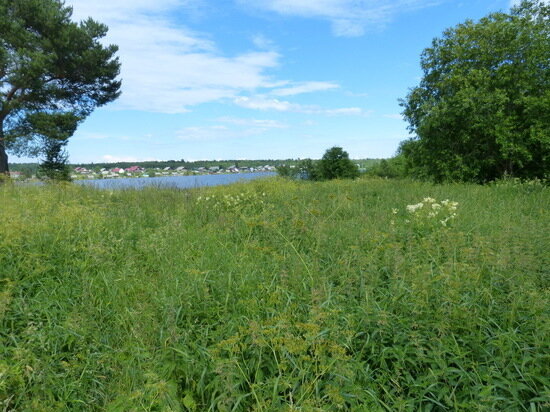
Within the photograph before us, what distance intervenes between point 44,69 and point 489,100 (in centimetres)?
1915

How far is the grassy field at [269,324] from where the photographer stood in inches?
71.3

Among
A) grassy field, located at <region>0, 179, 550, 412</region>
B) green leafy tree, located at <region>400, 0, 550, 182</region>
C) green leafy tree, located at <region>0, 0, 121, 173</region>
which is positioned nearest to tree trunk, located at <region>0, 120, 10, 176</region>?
green leafy tree, located at <region>0, 0, 121, 173</region>

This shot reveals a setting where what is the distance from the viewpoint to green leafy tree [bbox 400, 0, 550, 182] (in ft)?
42.4

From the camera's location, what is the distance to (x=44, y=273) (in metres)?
3.41

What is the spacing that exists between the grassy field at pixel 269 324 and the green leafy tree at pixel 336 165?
32.6m

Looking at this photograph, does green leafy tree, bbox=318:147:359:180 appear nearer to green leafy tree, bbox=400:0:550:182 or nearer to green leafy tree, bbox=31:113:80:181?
green leafy tree, bbox=400:0:550:182

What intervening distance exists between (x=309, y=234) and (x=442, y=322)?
2.22m

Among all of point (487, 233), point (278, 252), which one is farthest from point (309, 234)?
point (487, 233)

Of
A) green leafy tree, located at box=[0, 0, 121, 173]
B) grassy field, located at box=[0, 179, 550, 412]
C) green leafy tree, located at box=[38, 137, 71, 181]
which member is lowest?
grassy field, located at box=[0, 179, 550, 412]

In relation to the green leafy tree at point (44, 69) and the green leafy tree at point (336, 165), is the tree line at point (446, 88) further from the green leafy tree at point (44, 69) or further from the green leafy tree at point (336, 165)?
the green leafy tree at point (336, 165)

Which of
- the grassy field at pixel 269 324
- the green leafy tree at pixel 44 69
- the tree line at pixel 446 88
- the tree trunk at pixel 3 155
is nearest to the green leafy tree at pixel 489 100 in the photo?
the tree line at pixel 446 88

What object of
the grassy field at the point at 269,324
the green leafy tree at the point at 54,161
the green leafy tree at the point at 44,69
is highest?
the green leafy tree at the point at 44,69

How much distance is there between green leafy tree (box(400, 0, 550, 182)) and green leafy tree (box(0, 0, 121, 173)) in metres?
16.7

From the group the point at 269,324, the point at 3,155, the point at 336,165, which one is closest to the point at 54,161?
the point at 3,155
